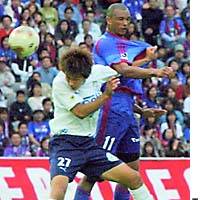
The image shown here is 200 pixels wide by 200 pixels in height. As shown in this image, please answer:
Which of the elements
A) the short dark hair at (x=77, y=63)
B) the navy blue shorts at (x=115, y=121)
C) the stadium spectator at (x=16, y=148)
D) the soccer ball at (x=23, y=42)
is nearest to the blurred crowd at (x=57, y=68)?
the stadium spectator at (x=16, y=148)

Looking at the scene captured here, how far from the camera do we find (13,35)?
1029 cm

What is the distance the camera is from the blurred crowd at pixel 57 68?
14.9 m

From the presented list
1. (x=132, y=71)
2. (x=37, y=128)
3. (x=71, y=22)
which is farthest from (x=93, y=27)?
(x=132, y=71)

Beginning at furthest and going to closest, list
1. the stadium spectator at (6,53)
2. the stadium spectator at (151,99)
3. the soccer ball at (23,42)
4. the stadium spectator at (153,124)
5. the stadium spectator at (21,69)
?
the stadium spectator at (151,99) < the stadium spectator at (6,53) < the stadium spectator at (21,69) < the stadium spectator at (153,124) < the soccer ball at (23,42)

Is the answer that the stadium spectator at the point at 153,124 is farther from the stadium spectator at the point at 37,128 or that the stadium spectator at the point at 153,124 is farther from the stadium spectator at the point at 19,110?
the stadium spectator at the point at 19,110

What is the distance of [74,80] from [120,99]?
42.2 inches

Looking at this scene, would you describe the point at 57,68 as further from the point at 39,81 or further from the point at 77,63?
the point at 77,63

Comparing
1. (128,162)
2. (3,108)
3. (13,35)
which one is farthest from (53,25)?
(128,162)

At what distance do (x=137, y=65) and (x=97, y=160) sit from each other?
3.55ft

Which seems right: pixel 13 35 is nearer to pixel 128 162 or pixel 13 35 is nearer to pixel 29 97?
pixel 128 162

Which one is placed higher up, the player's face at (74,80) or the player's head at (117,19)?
the player's head at (117,19)

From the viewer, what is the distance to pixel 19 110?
15195 millimetres

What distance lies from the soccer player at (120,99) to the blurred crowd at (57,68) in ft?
16.7

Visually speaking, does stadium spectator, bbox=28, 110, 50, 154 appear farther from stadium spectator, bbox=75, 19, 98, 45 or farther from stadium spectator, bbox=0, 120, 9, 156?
stadium spectator, bbox=75, 19, 98, 45
